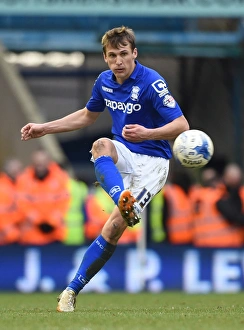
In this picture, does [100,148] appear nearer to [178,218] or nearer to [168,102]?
[168,102]

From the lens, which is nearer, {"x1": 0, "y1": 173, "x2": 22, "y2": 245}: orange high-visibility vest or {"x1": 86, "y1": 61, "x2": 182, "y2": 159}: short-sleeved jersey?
{"x1": 86, "y1": 61, "x2": 182, "y2": 159}: short-sleeved jersey

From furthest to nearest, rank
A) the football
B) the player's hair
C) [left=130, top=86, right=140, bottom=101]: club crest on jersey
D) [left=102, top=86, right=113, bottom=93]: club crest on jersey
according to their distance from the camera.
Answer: [left=102, top=86, right=113, bottom=93]: club crest on jersey
[left=130, top=86, right=140, bottom=101]: club crest on jersey
the player's hair
the football

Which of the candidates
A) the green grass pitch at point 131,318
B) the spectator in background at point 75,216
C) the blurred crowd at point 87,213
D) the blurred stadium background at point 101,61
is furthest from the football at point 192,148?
the blurred stadium background at point 101,61

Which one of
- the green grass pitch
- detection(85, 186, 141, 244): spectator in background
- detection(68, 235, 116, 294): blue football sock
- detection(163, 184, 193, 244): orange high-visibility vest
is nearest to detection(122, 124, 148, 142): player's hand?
detection(68, 235, 116, 294): blue football sock

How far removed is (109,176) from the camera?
8.15 metres

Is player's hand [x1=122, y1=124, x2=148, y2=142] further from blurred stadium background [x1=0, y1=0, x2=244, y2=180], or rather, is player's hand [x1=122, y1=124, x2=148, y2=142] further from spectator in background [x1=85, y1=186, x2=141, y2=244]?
blurred stadium background [x1=0, y1=0, x2=244, y2=180]

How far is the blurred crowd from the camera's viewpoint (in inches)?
573

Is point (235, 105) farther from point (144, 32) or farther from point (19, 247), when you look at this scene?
point (19, 247)

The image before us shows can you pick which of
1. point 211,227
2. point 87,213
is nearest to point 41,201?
point 87,213

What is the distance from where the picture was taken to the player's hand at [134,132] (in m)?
8.09

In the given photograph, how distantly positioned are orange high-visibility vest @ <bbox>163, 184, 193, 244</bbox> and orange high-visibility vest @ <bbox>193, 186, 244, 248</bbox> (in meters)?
0.11

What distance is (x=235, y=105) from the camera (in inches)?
917

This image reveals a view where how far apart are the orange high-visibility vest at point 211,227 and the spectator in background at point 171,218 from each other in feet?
0.43

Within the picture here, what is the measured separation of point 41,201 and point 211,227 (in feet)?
8.51
